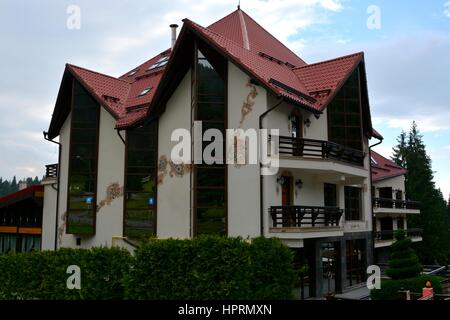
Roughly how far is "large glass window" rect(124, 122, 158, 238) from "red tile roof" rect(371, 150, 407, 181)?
17.5m

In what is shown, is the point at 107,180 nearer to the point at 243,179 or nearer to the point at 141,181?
the point at 141,181

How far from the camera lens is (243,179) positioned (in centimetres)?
1833

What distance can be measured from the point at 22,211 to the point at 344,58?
72.9 feet

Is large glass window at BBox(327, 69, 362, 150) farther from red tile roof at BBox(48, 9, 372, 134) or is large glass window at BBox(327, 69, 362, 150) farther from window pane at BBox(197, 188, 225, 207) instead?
window pane at BBox(197, 188, 225, 207)

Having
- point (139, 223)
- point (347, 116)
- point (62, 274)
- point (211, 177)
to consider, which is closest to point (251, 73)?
point (211, 177)

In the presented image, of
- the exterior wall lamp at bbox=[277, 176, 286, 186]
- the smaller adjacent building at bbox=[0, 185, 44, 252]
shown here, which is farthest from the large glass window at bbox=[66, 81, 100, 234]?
the exterior wall lamp at bbox=[277, 176, 286, 186]

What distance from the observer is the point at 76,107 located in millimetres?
23453

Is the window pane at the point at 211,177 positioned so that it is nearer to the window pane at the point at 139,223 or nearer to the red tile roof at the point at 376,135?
the window pane at the point at 139,223

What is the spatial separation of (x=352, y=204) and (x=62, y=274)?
1606cm

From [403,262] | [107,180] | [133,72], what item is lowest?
[403,262]

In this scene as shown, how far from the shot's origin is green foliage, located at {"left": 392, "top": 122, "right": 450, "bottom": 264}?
41.6 m
